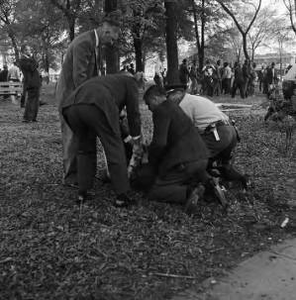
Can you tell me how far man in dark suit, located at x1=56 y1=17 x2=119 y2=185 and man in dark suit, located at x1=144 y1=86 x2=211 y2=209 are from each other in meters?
0.80

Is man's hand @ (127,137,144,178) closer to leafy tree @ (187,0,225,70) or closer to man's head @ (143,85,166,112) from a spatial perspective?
man's head @ (143,85,166,112)

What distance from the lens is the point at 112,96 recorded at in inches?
165

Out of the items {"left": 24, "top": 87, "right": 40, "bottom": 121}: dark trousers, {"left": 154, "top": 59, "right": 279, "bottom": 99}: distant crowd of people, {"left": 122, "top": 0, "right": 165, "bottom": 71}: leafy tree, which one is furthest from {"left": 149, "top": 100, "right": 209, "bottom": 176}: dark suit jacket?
{"left": 154, "top": 59, "right": 279, "bottom": 99}: distant crowd of people

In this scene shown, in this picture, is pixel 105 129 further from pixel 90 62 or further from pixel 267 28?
pixel 267 28

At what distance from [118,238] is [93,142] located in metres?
1.10

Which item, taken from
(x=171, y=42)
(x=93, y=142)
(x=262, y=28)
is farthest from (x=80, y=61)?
(x=262, y=28)

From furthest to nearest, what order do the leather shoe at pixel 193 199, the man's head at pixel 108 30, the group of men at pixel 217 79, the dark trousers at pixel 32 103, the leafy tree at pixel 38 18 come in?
1. the leafy tree at pixel 38 18
2. the group of men at pixel 217 79
3. the dark trousers at pixel 32 103
4. the man's head at pixel 108 30
5. the leather shoe at pixel 193 199

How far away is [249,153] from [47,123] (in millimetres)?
5611

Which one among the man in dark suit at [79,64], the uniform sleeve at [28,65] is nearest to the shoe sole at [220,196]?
the man in dark suit at [79,64]

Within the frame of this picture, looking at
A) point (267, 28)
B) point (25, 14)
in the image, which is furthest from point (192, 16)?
point (267, 28)

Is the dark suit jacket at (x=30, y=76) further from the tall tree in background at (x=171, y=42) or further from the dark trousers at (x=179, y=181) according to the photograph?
the dark trousers at (x=179, y=181)

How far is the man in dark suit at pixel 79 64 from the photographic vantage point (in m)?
4.75

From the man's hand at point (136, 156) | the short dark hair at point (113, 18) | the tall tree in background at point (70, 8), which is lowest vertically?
the man's hand at point (136, 156)

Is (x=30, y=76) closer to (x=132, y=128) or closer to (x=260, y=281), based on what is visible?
(x=132, y=128)
